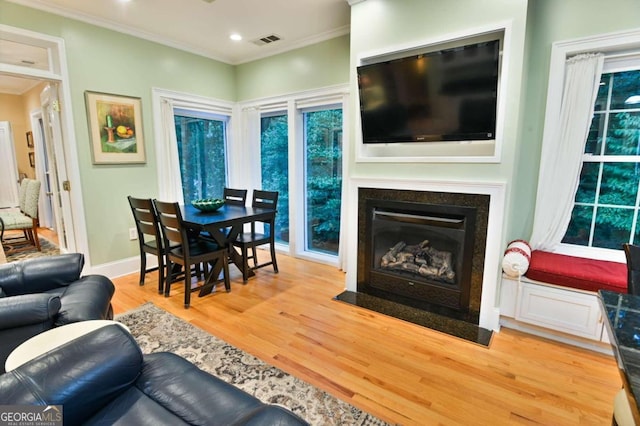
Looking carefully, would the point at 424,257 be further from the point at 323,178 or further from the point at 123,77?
the point at 123,77

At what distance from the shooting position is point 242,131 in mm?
4758

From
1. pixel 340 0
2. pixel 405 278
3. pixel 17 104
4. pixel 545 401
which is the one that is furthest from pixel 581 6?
pixel 17 104

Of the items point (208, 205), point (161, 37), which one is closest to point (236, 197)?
point (208, 205)

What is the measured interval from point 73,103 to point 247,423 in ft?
12.1

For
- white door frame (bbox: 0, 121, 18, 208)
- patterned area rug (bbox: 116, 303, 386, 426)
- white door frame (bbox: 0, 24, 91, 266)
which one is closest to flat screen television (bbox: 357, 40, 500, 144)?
patterned area rug (bbox: 116, 303, 386, 426)

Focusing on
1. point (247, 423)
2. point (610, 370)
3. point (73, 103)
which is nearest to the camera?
point (247, 423)

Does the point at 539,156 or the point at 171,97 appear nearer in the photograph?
the point at 539,156

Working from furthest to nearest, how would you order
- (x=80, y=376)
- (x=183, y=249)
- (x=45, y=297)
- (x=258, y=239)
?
(x=258, y=239), (x=183, y=249), (x=45, y=297), (x=80, y=376)

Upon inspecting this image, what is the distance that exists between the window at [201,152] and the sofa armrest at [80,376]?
11.2 feet

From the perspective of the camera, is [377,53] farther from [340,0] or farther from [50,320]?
[50,320]

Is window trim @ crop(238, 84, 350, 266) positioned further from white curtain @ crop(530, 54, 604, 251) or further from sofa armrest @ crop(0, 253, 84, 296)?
sofa armrest @ crop(0, 253, 84, 296)

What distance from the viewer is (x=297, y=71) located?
401 cm

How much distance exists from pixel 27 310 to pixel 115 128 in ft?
8.38

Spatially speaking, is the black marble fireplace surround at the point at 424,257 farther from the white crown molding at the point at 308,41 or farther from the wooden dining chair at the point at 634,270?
the white crown molding at the point at 308,41
